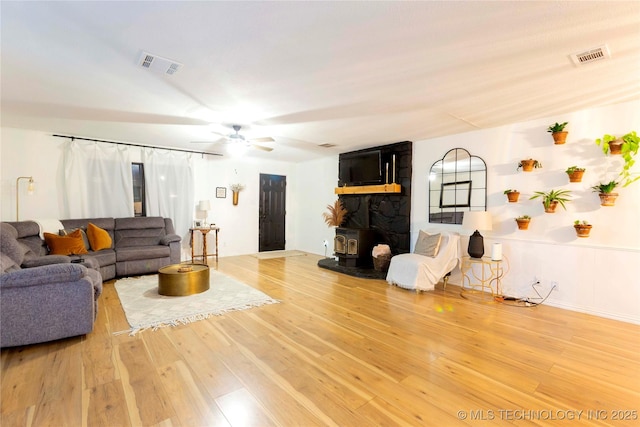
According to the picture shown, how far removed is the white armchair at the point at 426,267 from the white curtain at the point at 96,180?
16.8 ft

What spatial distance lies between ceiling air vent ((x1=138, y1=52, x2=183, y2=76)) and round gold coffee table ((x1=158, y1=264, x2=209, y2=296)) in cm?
243

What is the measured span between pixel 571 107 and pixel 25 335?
604 centimetres

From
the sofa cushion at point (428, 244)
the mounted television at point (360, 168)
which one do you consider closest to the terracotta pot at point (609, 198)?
the sofa cushion at point (428, 244)

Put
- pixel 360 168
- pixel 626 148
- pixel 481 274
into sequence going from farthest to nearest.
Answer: pixel 360 168
pixel 481 274
pixel 626 148

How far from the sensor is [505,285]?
13.7ft

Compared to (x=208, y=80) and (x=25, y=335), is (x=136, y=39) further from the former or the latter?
(x=25, y=335)

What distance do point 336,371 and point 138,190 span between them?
5.59 metres

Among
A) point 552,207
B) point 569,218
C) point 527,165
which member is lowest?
point 569,218

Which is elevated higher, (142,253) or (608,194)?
(608,194)

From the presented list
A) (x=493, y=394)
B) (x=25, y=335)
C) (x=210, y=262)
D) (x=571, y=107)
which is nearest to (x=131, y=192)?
(x=210, y=262)

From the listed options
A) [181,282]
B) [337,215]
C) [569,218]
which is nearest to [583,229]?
[569,218]

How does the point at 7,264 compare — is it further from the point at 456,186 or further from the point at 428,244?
the point at 456,186

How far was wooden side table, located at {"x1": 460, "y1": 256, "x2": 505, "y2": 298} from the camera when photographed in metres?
4.22

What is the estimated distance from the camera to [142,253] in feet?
16.0
